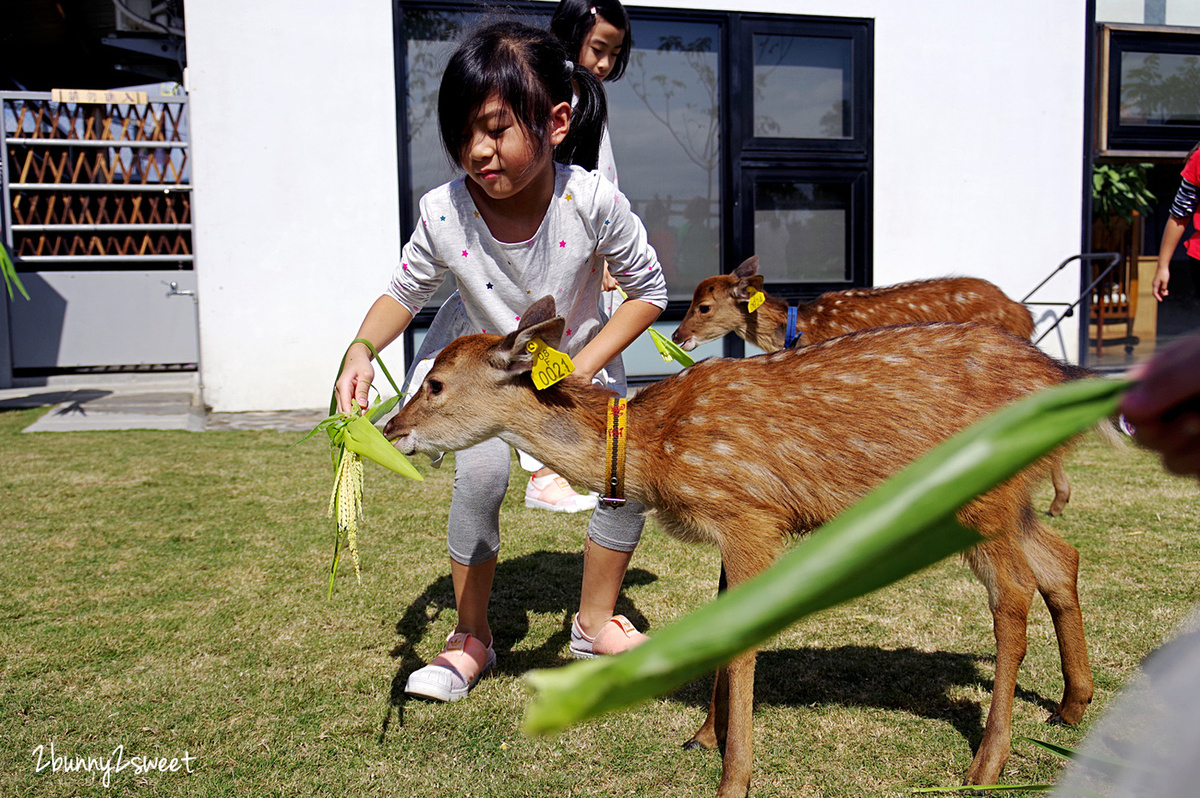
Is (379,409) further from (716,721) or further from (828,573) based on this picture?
(828,573)

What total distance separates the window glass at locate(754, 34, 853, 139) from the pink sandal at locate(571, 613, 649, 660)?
291 inches

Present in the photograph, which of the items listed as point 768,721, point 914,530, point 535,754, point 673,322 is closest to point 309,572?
point 535,754

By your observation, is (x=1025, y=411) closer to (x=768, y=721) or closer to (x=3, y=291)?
(x=768, y=721)

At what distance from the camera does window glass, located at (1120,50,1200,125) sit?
10.2 meters

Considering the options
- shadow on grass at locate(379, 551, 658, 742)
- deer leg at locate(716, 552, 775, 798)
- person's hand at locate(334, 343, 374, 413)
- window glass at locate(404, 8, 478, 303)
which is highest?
window glass at locate(404, 8, 478, 303)

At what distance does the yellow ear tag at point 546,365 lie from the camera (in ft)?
8.80

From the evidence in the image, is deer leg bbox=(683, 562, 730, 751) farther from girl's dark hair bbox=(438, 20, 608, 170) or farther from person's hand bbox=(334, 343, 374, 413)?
girl's dark hair bbox=(438, 20, 608, 170)

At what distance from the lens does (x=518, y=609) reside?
3850 millimetres

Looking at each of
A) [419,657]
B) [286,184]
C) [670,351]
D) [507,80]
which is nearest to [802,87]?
[286,184]

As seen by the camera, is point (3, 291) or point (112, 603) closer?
point (112, 603)

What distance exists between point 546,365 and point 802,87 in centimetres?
802

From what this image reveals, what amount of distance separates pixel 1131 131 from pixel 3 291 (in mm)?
13834

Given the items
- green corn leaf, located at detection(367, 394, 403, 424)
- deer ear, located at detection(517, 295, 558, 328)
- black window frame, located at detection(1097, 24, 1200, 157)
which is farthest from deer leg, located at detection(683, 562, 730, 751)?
black window frame, located at detection(1097, 24, 1200, 157)

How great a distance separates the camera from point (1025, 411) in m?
0.61
